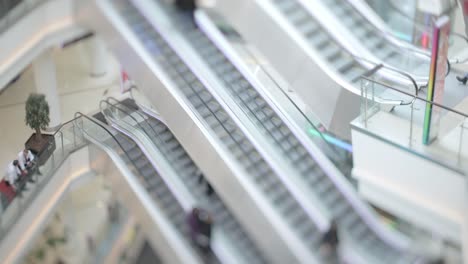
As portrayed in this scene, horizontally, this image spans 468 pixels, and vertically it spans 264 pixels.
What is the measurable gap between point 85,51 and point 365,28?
10.0 m

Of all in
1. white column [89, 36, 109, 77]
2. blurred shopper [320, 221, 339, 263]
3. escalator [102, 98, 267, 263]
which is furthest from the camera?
white column [89, 36, 109, 77]

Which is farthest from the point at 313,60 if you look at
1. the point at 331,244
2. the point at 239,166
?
the point at 331,244

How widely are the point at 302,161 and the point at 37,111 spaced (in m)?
5.95

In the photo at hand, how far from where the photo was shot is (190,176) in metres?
15.2

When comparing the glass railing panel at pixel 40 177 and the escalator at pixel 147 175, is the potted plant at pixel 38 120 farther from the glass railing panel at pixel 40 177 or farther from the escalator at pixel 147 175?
the escalator at pixel 147 175

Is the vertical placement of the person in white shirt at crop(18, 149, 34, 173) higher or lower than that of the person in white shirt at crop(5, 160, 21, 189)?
higher

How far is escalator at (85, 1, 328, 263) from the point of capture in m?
12.9

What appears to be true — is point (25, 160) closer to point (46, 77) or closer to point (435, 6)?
point (46, 77)

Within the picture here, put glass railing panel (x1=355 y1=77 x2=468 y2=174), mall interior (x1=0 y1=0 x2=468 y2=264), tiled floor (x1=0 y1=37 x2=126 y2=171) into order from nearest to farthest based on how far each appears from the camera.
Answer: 1. glass railing panel (x1=355 y1=77 x2=468 y2=174)
2. mall interior (x1=0 y1=0 x2=468 y2=264)
3. tiled floor (x1=0 y1=37 x2=126 y2=171)

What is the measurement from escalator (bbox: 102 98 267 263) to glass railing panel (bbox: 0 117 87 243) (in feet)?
3.38

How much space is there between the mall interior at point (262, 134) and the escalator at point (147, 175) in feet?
0.11

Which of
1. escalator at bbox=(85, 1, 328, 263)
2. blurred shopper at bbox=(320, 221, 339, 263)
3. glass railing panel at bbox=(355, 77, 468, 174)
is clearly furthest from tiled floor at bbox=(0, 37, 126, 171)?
glass railing panel at bbox=(355, 77, 468, 174)

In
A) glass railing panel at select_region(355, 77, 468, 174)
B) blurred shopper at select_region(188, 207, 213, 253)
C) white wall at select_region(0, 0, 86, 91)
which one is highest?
white wall at select_region(0, 0, 86, 91)

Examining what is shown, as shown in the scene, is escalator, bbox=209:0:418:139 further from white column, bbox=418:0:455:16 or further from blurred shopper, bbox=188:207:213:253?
blurred shopper, bbox=188:207:213:253
